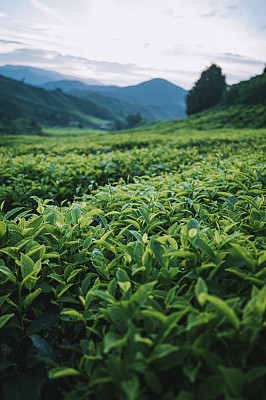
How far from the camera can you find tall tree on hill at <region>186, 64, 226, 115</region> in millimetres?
53312

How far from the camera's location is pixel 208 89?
176ft

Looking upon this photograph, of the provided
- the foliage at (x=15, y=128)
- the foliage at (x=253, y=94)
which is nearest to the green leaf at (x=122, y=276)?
the foliage at (x=253, y=94)

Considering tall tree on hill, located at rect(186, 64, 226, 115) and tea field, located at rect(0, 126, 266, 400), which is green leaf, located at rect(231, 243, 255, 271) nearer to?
tea field, located at rect(0, 126, 266, 400)

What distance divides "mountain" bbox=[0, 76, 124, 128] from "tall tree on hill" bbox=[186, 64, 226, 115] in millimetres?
63656

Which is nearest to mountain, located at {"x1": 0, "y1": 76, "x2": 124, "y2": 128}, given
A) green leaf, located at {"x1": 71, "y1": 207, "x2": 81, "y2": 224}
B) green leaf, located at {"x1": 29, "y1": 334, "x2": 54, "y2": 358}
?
green leaf, located at {"x1": 71, "y1": 207, "x2": 81, "y2": 224}

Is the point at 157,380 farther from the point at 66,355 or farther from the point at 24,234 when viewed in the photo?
the point at 24,234

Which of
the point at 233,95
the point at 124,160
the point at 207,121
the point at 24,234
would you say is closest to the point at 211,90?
the point at 233,95

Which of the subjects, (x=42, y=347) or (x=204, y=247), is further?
(x=204, y=247)

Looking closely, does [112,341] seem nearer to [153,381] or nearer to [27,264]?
[153,381]

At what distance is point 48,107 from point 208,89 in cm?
10456

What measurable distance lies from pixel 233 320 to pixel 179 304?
0.79 ft

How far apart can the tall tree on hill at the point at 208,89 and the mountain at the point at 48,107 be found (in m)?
63.7

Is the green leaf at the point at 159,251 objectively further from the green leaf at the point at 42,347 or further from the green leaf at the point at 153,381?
the green leaf at the point at 42,347

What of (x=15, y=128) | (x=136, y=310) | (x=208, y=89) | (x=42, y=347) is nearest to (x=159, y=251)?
(x=136, y=310)
